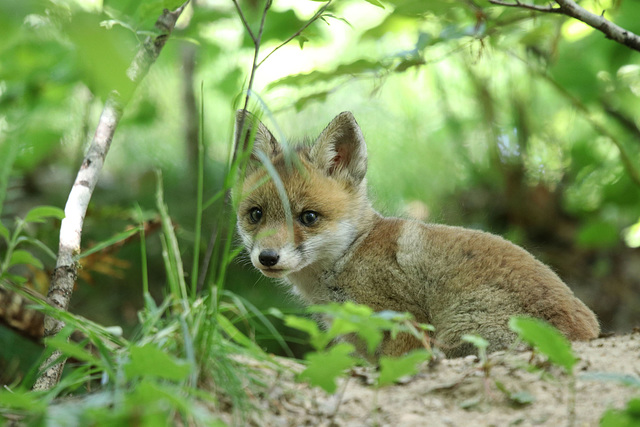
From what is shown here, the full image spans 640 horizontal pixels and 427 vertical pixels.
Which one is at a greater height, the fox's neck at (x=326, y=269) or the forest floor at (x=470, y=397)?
the fox's neck at (x=326, y=269)

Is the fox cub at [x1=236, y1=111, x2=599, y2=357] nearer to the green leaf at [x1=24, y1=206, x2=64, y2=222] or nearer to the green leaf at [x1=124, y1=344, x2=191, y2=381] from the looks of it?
the green leaf at [x1=24, y1=206, x2=64, y2=222]

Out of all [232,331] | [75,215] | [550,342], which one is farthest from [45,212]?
[550,342]

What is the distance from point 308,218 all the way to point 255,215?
1.20 ft

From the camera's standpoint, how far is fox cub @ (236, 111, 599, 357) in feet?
9.92

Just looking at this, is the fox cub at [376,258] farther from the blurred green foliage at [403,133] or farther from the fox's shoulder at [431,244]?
the blurred green foliage at [403,133]

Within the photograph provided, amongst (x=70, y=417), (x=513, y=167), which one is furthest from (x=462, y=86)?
(x=70, y=417)

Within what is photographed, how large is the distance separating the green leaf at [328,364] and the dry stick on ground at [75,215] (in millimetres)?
1186

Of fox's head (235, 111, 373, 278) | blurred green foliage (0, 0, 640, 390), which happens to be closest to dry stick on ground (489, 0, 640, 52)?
blurred green foliage (0, 0, 640, 390)

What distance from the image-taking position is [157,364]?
5.34 feet

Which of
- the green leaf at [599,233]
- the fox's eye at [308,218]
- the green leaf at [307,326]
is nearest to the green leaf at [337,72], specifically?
the fox's eye at [308,218]

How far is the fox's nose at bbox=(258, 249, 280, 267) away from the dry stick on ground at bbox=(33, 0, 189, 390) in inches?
39.8

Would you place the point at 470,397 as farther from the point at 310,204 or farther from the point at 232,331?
the point at 310,204

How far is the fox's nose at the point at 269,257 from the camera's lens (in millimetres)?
3367

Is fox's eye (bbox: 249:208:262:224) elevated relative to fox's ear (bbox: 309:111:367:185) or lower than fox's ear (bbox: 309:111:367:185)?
lower
